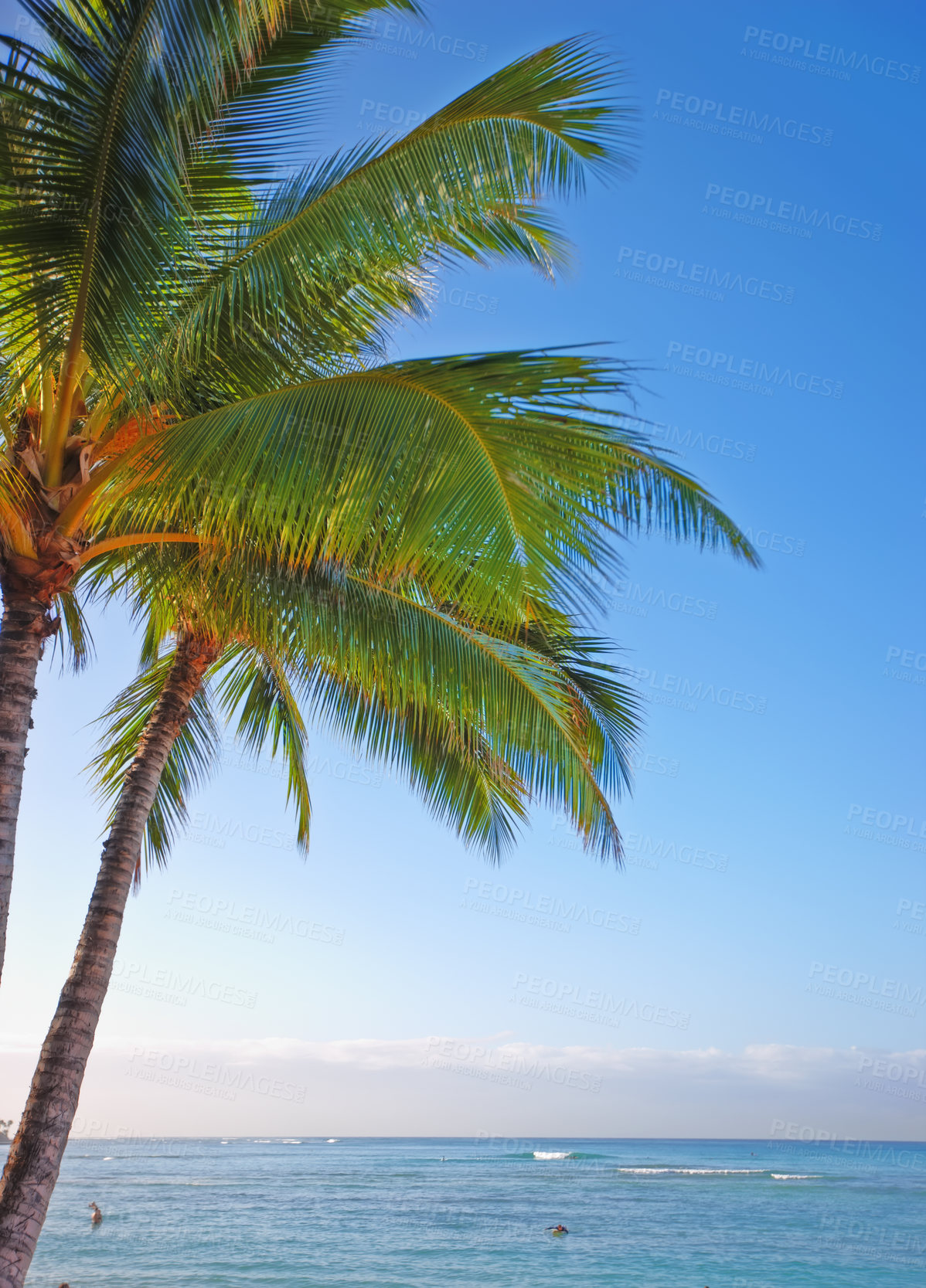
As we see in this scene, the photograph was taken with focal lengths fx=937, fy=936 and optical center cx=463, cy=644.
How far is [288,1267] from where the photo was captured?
2397cm

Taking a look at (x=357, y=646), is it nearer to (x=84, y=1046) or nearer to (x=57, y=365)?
(x=57, y=365)

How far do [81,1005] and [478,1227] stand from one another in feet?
107

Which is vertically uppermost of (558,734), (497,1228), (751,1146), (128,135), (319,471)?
(128,135)

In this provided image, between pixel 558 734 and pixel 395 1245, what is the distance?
2884cm

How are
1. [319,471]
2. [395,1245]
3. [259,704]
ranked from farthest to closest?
[395,1245]
[259,704]
[319,471]

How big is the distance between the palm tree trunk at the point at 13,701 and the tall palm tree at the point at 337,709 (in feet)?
3.85

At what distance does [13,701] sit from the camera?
5000 millimetres

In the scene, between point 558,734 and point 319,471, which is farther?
point 558,734

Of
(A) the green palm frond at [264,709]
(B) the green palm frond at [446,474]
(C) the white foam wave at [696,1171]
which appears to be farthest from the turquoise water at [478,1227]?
(B) the green palm frond at [446,474]

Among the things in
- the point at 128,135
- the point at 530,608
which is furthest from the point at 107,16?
the point at 530,608

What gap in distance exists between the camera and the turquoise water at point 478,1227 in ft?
78.7

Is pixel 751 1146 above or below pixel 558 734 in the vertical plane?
below

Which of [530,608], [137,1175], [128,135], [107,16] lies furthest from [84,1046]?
[137,1175]

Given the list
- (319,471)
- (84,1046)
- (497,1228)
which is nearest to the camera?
(319,471)
